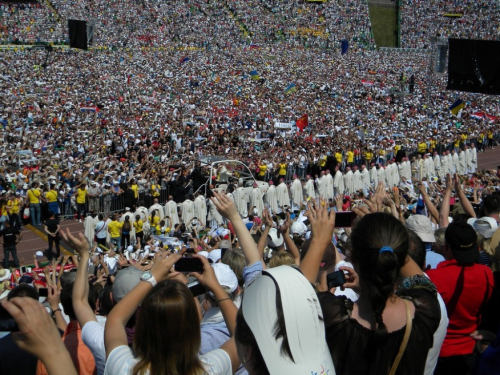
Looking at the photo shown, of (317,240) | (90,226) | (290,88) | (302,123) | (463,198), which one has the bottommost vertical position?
(90,226)

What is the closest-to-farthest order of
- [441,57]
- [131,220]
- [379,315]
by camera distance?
[379,315] < [131,220] < [441,57]

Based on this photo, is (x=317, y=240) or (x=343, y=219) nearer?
(x=317, y=240)

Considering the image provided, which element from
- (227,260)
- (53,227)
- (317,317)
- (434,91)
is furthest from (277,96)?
(317,317)

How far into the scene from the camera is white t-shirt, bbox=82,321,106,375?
289cm

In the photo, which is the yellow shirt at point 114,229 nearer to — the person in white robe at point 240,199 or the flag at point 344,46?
the person in white robe at point 240,199

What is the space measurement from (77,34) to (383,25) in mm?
29288

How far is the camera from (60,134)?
2323cm

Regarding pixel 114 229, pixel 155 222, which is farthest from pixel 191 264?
pixel 155 222

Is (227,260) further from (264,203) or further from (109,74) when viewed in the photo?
(109,74)

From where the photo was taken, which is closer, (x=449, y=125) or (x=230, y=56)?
(x=449, y=125)

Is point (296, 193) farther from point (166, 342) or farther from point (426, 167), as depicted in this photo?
point (166, 342)

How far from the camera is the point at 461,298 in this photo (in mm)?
3607

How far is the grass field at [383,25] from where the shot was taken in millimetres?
55312

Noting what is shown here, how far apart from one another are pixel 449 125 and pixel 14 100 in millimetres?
18819
